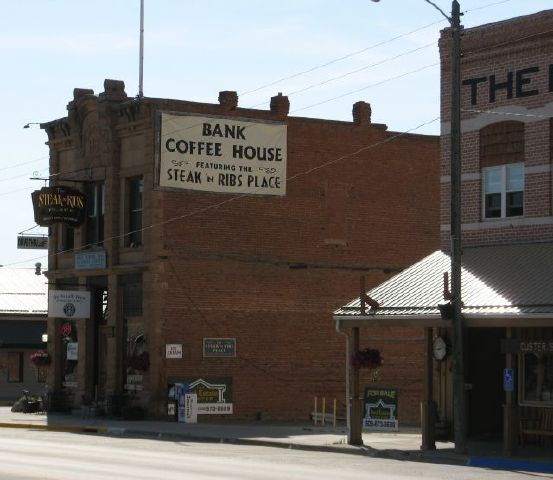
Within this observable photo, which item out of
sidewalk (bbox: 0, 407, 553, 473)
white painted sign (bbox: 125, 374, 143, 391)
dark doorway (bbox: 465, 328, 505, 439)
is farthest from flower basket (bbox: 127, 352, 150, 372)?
dark doorway (bbox: 465, 328, 505, 439)

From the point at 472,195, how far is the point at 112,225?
16072mm

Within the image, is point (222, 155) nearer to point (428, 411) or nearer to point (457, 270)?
point (428, 411)

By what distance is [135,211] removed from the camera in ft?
144

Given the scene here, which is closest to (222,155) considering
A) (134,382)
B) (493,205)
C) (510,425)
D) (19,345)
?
(134,382)

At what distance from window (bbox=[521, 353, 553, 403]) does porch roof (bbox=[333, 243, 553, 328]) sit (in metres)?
2.11

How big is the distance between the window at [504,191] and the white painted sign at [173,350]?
43.8 ft

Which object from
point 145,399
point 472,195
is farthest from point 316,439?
point 145,399

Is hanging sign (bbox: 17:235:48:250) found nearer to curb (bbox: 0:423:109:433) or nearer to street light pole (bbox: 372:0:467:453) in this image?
curb (bbox: 0:423:109:433)

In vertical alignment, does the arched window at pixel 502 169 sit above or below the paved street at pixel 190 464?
above

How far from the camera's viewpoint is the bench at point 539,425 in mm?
28953

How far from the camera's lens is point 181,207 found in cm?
4241

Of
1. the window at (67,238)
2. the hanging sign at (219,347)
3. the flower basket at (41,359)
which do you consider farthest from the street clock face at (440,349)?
the flower basket at (41,359)

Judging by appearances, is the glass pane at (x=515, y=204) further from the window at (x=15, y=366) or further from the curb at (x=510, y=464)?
the window at (x=15, y=366)

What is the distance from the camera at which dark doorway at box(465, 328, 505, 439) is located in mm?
31500
